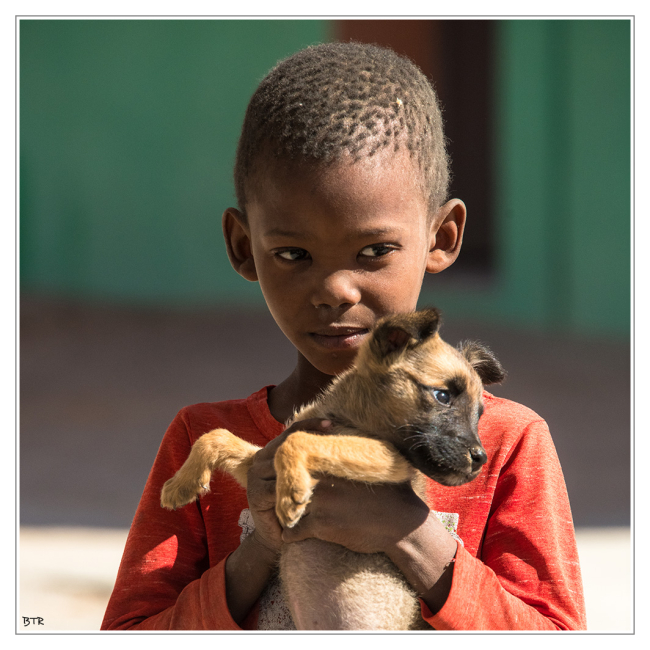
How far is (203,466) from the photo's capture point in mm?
2467

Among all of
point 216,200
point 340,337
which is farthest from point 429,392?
point 216,200

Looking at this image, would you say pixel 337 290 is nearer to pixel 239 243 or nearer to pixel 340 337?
pixel 340 337

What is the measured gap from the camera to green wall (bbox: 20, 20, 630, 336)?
13.4m

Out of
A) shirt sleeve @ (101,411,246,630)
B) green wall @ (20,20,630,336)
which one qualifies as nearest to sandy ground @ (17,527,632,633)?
shirt sleeve @ (101,411,246,630)

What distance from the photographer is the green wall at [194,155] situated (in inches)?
528

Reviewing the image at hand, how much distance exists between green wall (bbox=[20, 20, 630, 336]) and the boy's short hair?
35.2ft

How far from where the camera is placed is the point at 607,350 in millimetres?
14516

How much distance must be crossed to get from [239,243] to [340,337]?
2.08 feet

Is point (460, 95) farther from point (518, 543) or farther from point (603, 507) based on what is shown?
point (518, 543)

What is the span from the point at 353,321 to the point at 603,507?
20.6 ft

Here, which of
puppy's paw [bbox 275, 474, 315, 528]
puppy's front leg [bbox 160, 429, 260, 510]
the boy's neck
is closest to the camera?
puppy's paw [bbox 275, 474, 315, 528]

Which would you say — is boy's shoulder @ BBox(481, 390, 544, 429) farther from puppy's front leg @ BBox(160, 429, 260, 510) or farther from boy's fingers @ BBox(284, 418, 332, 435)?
puppy's front leg @ BBox(160, 429, 260, 510)

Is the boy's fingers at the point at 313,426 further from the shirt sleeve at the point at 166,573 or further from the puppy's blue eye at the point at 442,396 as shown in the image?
the shirt sleeve at the point at 166,573

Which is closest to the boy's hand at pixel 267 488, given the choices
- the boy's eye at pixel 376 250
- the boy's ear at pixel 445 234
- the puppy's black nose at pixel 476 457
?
the puppy's black nose at pixel 476 457
